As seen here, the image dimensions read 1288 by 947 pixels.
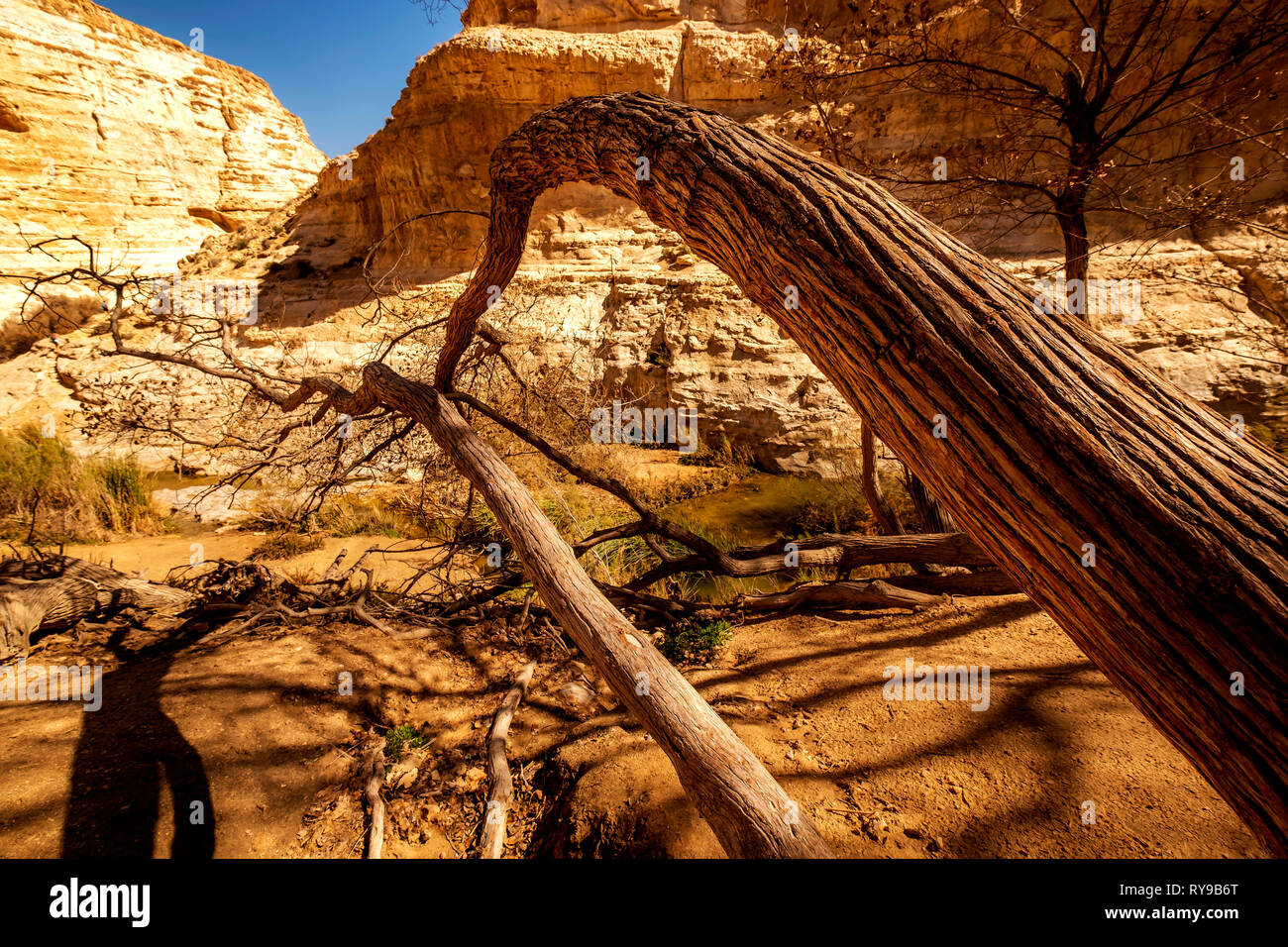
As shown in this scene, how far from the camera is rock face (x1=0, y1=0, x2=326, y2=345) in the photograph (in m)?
12.3

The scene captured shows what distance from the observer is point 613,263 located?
11.0m

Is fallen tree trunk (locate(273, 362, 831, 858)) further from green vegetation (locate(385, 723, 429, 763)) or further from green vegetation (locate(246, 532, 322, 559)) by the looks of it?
green vegetation (locate(246, 532, 322, 559))

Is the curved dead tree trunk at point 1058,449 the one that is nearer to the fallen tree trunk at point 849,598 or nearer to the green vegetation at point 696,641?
the green vegetation at point 696,641

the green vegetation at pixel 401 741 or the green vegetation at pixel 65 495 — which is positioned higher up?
the green vegetation at pixel 65 495

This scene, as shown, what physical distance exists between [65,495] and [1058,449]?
32.4 feet

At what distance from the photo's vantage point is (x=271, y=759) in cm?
223

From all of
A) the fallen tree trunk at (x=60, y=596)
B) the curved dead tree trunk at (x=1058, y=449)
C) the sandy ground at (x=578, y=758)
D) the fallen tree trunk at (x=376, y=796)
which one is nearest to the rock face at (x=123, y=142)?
the fallen tree trunk at (x=60, y=596)

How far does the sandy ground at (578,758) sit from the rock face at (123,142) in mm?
14578

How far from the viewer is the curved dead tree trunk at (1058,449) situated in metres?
0.73

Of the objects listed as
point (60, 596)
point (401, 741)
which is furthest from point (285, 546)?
point (401, 741)

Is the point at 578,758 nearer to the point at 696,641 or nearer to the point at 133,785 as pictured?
the point at 696,641

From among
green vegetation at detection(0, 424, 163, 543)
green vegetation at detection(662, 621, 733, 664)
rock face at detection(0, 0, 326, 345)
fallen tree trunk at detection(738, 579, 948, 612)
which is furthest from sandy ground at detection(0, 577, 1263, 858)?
rock face at detection(0, 0, 326, 345)
